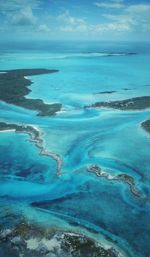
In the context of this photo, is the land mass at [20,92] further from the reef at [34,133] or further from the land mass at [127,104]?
the land mass at [127,104]

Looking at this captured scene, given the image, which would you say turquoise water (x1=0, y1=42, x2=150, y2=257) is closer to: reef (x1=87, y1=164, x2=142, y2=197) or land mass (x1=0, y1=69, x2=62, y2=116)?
reef (x1=87, y1=164, x2=142, y2=197)

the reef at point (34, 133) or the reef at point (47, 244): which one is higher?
the reef at point (34, 133)

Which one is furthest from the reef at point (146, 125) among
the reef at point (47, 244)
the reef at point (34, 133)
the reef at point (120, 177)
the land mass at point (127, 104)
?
the reef at point (47, 244)

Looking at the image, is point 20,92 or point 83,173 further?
point 20,92

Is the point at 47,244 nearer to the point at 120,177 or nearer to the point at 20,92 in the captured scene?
the point at 120,177

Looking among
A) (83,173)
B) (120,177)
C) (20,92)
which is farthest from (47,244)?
(20,92)

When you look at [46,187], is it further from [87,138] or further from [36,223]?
[87,138]
